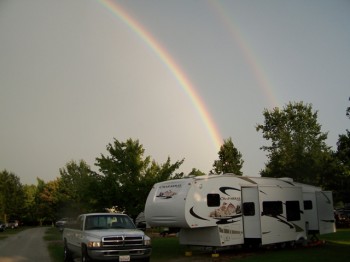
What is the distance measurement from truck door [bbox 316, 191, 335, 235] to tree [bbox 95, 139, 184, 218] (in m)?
16.0

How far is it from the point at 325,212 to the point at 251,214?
5587mm

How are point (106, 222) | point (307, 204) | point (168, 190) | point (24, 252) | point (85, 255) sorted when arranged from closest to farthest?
point (85, 255) < point (106, 222) < point (168, 190) < point (307, 204) < point (24, 252)

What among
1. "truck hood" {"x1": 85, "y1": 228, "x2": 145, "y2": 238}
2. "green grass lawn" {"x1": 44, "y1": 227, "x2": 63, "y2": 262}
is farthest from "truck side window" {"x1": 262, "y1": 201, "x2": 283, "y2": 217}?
"green grass lawn" {"x1": 44, "y1": 227, "x2": 63, "y2": 262}

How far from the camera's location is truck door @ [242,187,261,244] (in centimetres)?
1786

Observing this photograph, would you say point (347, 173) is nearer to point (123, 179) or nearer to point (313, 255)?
point (123, 179)

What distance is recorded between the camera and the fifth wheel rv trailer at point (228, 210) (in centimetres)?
1678

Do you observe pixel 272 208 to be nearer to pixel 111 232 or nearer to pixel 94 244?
pixel 111 232

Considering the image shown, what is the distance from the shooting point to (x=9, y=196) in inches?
3189

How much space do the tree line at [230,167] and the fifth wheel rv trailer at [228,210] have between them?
5.84m

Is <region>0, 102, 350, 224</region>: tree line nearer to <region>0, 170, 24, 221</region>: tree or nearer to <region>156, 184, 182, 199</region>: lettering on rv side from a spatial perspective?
<region>0, 170, 24, 221</region>: tree

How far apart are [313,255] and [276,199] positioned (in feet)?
10.8

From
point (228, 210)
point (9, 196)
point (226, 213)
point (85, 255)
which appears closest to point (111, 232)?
point (85, 255)

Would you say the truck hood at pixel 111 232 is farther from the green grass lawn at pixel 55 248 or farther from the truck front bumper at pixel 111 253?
the green grass lawn at pixel 55 248

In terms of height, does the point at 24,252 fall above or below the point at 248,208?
below
